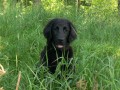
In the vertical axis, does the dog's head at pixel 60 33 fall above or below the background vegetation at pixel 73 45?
above

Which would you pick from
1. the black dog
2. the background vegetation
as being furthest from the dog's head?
the background vegetation

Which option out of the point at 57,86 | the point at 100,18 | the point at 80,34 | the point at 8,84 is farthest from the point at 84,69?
the point at 100,18

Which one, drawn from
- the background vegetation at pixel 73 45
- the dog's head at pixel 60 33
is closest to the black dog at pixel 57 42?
the dog's head at pixel 60 33

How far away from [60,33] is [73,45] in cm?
76

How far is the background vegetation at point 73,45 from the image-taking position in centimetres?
316

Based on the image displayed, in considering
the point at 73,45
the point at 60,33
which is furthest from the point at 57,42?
the point at 73,45

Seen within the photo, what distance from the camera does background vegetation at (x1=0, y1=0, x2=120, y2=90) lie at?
3.16 metres

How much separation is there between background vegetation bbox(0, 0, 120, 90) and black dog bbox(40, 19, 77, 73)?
0.18 meters

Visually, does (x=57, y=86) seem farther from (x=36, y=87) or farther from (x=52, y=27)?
(x=52, y=27)

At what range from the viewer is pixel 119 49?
5.05 meters

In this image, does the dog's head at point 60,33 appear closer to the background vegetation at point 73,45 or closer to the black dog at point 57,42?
the black dog at point 57,42

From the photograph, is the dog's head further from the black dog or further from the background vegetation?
the background vegetation

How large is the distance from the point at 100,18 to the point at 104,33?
95 cm

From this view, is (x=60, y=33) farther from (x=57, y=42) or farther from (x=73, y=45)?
(x=73, y=45)
